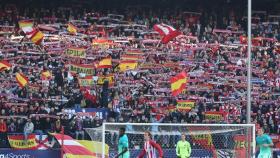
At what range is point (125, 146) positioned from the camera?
19000 millimetres

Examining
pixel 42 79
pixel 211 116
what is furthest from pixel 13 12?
pixel 211 116

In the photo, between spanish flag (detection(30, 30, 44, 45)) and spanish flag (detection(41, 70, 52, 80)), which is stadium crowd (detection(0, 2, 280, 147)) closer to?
spanish flag (detection(41, 70, 52, 80))

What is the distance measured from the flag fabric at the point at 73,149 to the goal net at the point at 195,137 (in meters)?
0.51

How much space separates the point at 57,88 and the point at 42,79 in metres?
0.81

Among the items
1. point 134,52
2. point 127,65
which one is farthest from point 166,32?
point 127,65

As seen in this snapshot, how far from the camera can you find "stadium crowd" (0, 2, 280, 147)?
2841 centimetres

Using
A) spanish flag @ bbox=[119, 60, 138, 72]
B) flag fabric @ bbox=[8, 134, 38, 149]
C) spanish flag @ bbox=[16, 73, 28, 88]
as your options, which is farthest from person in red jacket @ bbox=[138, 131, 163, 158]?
spanish flag @ bbox=[119, 60, 138, 72]

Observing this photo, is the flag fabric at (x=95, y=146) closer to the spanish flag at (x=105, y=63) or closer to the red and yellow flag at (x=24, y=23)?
the spanish flag at (x=105, y=63)

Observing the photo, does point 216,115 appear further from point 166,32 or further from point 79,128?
point 79,128

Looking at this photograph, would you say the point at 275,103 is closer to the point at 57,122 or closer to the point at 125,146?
the point at 57,122

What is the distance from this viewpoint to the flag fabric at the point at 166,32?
102 ft

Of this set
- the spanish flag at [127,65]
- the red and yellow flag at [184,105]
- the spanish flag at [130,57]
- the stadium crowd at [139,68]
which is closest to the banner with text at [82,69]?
the stadium crowd at [139,68]

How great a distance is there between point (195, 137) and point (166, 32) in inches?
461

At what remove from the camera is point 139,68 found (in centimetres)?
3191
